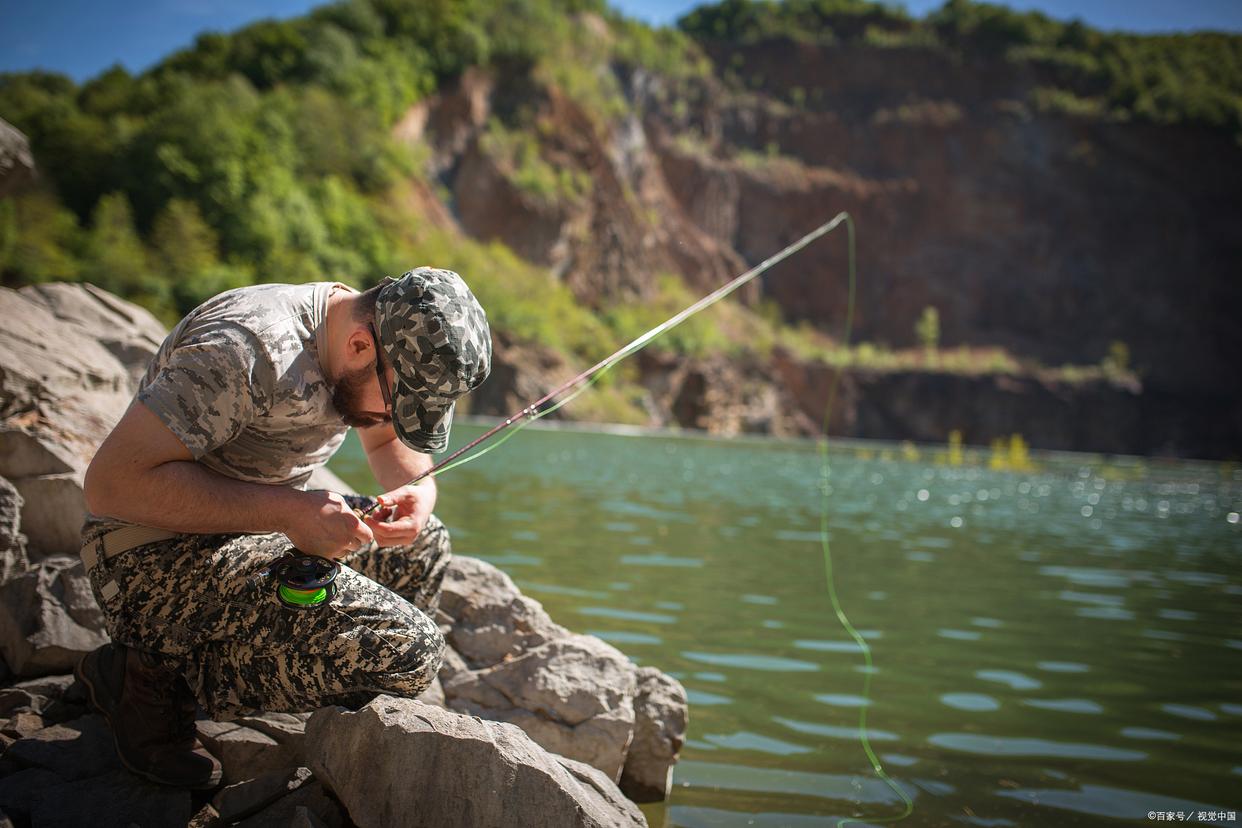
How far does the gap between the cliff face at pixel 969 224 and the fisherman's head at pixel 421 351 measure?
77.4 meters

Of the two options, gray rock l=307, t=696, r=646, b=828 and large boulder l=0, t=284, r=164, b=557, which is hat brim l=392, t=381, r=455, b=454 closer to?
gray rock l=307, t=696, r=646, b=828

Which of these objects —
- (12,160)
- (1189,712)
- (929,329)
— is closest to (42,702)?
(12,160)

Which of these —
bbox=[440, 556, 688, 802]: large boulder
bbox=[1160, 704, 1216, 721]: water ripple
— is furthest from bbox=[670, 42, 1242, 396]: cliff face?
bbox=[440, 556, 688, 802]: large boulder

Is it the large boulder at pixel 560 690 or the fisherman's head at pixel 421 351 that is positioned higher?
→ the fisherman's head at pixel 421 351

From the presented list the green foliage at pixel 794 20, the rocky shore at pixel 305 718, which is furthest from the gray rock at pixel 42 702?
the green foliage at pixel 794 20

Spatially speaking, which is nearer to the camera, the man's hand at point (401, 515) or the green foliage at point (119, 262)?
the man's hand at point (401, 515)

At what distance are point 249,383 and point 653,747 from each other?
2346 mm

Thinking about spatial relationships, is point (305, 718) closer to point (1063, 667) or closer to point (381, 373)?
point (381, 373)

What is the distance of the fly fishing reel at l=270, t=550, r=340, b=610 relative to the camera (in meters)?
2.89

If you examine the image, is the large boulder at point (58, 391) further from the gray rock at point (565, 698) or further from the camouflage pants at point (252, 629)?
the gray rock at point (565, 698)

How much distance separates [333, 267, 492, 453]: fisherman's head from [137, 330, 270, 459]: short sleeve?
36cm

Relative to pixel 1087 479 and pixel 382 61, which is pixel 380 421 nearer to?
pixel 1087 479

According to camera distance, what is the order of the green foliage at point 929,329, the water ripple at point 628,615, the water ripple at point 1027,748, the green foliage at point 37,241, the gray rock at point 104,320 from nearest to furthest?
the water ripple at point 1027,748 → the gray rock at point 104,320 → the water ripple at point 628,615 → the green foliage at point 37,241 → the green foliage at point 929,329

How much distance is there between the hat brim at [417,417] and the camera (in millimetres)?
2992
